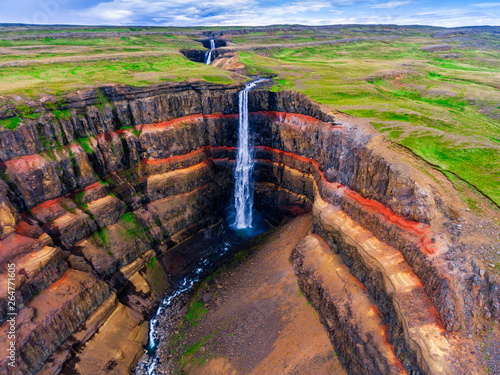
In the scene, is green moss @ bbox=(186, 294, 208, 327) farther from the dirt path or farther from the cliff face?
the cliff face

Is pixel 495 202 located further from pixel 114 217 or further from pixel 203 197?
pixel 114 217

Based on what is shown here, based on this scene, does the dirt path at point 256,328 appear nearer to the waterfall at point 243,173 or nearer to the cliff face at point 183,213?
the cliff face at point 183,213

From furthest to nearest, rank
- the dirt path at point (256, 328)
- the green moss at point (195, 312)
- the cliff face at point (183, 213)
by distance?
the green moss at point (195, 312)
the dirt path at point (256, 328)
the cliff face at point (183, 213)

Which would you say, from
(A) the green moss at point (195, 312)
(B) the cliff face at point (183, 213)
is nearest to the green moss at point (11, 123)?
(B) the cliff face at point (183, 213)

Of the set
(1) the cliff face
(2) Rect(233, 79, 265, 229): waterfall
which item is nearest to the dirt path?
(1) the cliff face

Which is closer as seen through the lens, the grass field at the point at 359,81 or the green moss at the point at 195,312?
the grass field at the point at 359,81

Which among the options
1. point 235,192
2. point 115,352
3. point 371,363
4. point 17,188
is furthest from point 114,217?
point 371,363

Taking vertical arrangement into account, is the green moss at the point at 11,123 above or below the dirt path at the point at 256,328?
above
